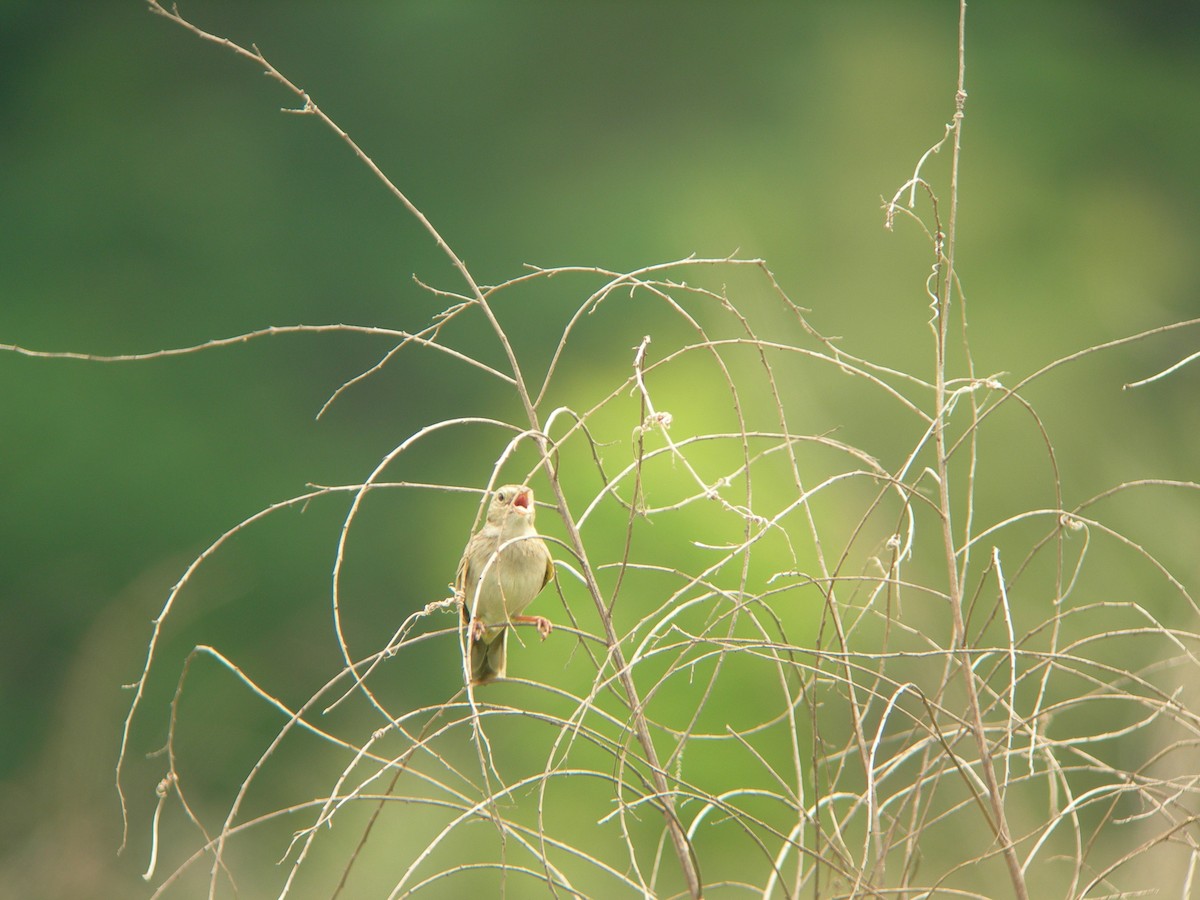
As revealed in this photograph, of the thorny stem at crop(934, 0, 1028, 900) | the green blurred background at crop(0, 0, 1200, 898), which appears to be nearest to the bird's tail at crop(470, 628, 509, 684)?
the thorny stem at crop(934, 0, 1028, 900)

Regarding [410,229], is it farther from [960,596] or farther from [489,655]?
[960,596]

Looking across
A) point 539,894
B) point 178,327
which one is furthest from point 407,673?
point 178,327

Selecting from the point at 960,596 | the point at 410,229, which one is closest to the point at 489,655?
the point at 960,596

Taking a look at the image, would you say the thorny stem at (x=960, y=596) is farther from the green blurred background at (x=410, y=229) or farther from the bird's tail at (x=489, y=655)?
the green blurred background at (x=410, y=229)

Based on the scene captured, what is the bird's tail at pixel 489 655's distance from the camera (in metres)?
2.75

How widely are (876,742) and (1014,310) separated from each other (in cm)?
750

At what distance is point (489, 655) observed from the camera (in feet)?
9.23

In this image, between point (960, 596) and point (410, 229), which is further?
point (410, 229)

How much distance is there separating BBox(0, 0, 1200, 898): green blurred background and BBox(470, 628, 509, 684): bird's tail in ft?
14.2

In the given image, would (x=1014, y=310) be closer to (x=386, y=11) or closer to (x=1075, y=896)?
(x=386, y=11)

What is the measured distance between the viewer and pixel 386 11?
9383mm

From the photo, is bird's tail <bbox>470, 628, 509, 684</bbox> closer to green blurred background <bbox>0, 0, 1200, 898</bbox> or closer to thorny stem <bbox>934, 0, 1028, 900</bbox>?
thorny stem <bbox>934, 0, 1028, 900</bbox>

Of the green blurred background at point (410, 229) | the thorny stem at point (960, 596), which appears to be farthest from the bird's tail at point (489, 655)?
the green blurred background at point (410, 229)

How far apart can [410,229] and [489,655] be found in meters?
6.39
